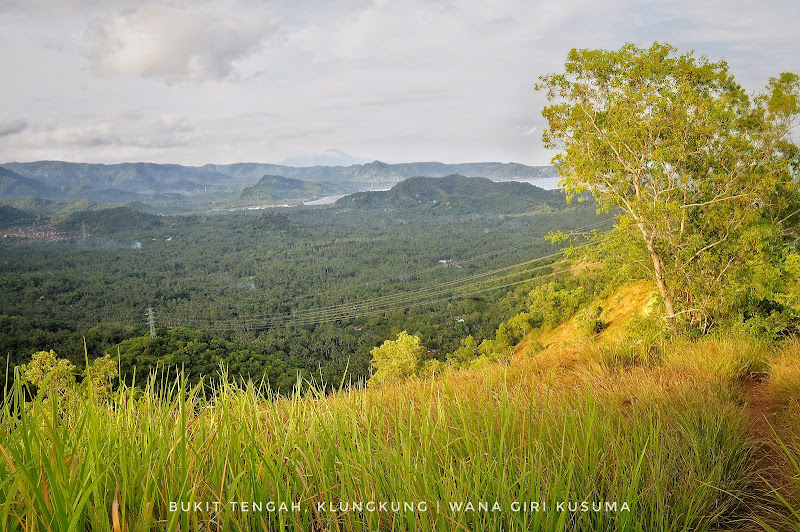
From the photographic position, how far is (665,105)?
366 inches

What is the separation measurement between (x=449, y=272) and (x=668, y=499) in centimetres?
12410

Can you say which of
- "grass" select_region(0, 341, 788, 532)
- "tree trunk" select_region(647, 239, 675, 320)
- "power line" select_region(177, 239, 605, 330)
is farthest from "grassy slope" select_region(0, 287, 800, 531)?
"power line" select_region(177, 239, 605, 330)

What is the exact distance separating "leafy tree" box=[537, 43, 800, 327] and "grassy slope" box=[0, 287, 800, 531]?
8447 mm

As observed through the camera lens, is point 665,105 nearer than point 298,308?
Yes

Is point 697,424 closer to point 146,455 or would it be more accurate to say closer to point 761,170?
point 146,455

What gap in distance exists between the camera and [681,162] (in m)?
9.76

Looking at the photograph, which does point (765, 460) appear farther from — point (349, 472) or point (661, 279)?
point (661, 279)

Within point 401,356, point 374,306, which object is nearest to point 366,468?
point 401,356

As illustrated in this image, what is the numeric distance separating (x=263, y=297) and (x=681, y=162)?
4524 inches

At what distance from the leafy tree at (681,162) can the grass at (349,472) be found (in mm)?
8614

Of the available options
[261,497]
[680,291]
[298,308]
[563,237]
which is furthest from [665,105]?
[298,308]

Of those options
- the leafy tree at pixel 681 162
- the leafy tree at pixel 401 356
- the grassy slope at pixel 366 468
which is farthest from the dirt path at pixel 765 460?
the leafy tree at pixel 401 356

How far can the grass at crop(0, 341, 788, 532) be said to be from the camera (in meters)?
1.23

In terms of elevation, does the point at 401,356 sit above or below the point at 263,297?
above
